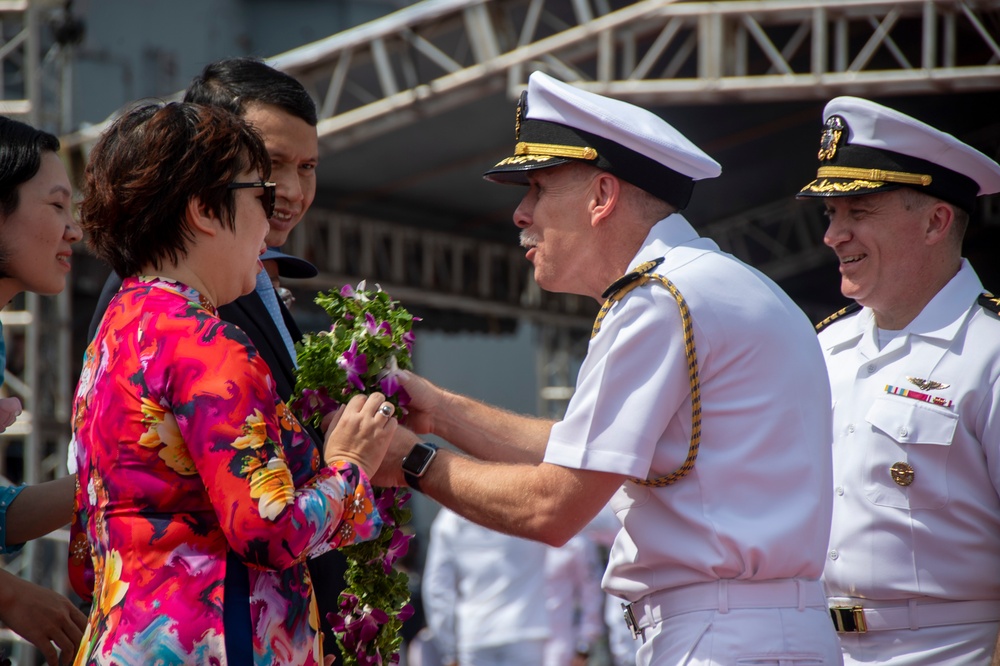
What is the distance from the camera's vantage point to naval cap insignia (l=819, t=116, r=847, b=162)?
3303 mm

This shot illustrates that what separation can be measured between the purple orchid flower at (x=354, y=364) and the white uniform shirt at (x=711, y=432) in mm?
396

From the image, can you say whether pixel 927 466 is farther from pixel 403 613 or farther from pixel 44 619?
pixel 44 619

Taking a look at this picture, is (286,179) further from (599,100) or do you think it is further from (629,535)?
(629,535)

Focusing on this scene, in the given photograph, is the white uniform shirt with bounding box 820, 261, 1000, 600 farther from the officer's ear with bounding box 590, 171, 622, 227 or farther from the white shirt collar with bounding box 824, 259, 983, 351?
the officer's ear with bounding box 590, 171, 622, 227

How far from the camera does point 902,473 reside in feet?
9.70

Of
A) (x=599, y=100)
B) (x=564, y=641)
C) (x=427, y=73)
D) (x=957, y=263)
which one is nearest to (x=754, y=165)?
(x=427, y=73)

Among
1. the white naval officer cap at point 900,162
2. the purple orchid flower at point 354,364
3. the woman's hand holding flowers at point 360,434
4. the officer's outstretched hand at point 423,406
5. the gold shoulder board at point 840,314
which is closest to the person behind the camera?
the woman's hand holding flowers at point 360,434

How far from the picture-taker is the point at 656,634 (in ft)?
7.61

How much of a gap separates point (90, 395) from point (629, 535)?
1041mm

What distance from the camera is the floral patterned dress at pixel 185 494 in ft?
6.19

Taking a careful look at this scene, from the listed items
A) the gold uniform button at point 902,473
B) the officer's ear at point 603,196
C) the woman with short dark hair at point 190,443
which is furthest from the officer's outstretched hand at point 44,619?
the gold uniform button at point 902,473

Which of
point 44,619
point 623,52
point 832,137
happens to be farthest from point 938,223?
point 623,52

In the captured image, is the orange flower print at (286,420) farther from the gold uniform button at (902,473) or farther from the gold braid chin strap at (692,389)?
the gold uniform button at (902,473)

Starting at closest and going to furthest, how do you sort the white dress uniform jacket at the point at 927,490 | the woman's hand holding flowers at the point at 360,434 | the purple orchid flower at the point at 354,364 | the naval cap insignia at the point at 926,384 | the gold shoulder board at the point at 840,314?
the woman's hand holding flowers at the point at 360,434 → the purple orchid flower at the point at 354,364 → the white dress uniform jacket at the point at 927,490 → the naval cap insignia at the point at 926,384 → the gold shoulder board at the point at 840,314
